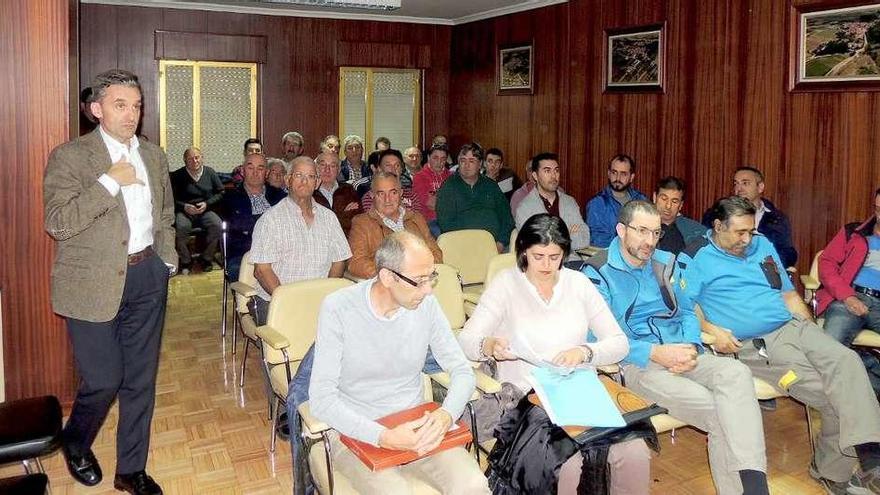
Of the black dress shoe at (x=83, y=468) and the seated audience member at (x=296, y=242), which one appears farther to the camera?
the seated audience member at (x=296, y=242)

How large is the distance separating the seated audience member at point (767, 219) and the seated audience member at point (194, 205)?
5.37m

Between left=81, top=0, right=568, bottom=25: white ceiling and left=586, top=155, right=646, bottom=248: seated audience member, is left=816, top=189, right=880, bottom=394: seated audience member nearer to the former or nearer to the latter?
→ left=586, top=155, right=646, bottom=248: seated audience member

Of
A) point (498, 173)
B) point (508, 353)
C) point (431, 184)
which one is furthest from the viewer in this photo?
point (498, 173)

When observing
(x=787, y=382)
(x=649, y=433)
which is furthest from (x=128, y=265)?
(x=787, y=382)

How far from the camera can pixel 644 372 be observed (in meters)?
3.16

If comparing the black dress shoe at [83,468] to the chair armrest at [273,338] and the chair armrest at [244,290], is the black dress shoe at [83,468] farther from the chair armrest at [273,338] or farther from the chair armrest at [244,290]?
the chair armrest at [244,290]

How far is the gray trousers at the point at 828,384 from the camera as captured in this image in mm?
3189

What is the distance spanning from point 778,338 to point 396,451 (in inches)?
85.5

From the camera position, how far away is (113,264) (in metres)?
2.89

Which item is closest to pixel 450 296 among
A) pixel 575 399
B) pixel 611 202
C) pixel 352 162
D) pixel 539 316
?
pixel 539 316

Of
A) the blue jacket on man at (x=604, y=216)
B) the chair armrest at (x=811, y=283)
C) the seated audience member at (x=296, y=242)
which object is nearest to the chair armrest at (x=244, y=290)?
the seated audience member at (x=296, y=242)

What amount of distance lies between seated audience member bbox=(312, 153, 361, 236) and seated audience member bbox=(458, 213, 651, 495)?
254 cm

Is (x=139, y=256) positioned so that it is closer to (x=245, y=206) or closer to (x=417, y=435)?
(x=417, y=435)

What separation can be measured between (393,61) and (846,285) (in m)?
7.06
